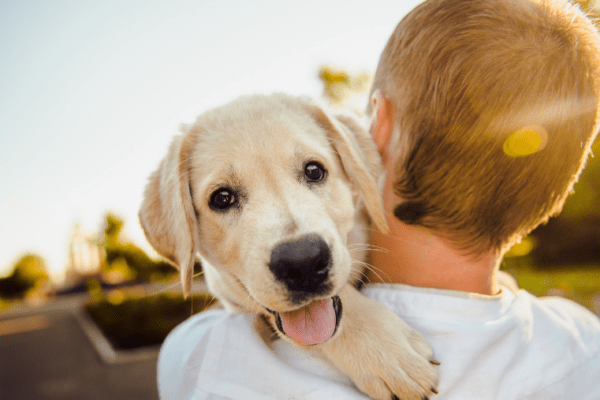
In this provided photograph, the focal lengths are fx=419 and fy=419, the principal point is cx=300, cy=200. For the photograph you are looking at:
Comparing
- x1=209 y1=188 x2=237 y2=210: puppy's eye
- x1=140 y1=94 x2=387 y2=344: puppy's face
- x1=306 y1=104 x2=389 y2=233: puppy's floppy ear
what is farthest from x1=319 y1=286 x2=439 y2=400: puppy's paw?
x1=209 y1=188 x2=237 y2=210: puppy's eye

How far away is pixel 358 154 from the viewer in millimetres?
2543

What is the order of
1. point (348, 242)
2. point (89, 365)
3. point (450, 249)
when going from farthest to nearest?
point (89, 365) → point (348, 242) → point (450, 249)

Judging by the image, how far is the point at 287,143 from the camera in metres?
2.47

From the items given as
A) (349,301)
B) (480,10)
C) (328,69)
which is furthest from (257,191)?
(328,69)

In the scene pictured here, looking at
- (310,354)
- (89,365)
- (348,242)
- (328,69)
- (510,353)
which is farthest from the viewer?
(328,69)

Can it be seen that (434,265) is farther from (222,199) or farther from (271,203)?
(222,199)

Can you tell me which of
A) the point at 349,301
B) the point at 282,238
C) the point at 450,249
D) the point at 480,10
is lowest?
the point at 349,301

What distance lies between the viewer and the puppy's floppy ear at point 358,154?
7.80 feet

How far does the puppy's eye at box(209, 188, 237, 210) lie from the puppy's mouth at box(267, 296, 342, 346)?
735 mm

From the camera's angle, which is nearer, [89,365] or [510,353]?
[510,353]

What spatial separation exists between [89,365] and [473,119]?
48.6ft

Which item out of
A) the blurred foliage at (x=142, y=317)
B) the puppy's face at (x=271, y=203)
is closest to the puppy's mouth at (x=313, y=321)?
the puppy's face at (x=271, y=203)

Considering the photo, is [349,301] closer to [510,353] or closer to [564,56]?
[510,353]

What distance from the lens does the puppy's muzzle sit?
6.47 ft
